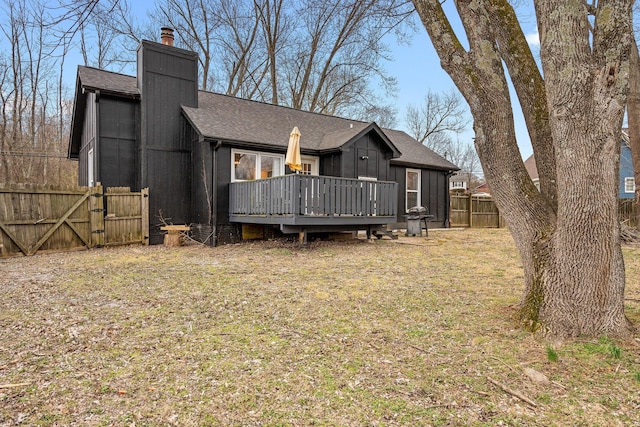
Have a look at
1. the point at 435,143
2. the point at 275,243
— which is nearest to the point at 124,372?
the point at 275,243

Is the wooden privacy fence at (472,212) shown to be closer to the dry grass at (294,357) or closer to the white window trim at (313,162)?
the white window trim at (313,162)

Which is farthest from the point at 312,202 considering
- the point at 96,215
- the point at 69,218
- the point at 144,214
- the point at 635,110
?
the point at 635,110

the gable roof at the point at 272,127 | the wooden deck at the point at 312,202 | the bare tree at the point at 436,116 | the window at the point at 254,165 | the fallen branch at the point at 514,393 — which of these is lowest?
the fallen branch at the point at 514,393

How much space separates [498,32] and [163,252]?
7.84 meters

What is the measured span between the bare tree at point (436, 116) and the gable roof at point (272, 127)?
41.5ft

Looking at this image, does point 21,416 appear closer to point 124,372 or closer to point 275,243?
point 124,372

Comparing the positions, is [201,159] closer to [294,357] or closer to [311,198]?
[311,198]

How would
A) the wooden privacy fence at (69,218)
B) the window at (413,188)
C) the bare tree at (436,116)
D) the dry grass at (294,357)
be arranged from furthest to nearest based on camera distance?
the bare tree at (436,116) → the window at (413,188) → the wooden privacy fence at (69,218) → the dry grass at (294,357)

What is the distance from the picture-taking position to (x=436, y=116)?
27719 mm

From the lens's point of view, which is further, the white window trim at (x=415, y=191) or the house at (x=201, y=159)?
the white window trim at (x=415, y=191)

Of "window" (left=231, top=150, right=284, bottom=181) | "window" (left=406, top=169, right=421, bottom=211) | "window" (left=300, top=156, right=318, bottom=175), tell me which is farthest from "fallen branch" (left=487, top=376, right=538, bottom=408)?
"window" (left=406, top=169, right=421, bottom=211)

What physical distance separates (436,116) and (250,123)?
1987 centimetres

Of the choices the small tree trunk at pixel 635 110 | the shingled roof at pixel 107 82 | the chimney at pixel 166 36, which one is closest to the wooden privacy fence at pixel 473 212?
the small tree trunk at pixel 635 110

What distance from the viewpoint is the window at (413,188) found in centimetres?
1471
